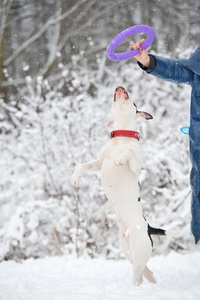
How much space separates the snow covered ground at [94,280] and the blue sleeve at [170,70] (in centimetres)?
128

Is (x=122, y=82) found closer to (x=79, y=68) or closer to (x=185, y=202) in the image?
(x=79, y=68)

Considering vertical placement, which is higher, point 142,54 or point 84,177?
point 142,54

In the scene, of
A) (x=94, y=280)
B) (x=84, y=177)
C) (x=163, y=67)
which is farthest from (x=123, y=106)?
(x=84, y=177)

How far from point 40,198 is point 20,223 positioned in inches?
27.5

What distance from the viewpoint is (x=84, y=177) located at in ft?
18.9

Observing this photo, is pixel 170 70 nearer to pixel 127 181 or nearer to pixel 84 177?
pixel 127 181

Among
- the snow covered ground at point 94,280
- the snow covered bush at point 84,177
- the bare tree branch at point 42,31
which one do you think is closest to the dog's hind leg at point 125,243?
the snow covered ground at point 94,280

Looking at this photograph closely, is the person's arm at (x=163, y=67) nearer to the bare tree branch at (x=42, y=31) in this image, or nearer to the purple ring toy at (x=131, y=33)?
the purple ring toy at (x=131, y=33)

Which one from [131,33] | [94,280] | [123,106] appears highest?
[131,33]

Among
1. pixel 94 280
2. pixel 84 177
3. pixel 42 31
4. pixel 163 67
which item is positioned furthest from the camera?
pixel 42 31

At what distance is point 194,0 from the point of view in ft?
28.7

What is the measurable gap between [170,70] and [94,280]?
1.70 m

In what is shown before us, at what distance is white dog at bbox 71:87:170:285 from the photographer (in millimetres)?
2137

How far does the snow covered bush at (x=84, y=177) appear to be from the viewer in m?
5.52
